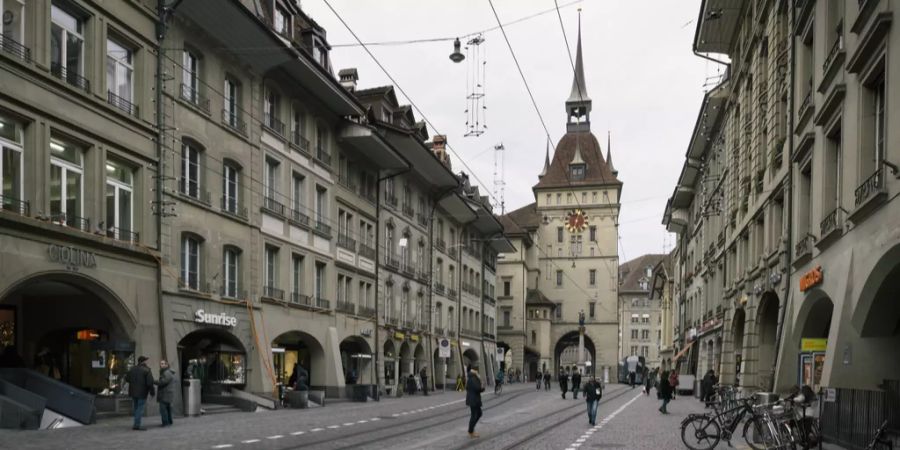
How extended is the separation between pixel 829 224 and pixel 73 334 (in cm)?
1827

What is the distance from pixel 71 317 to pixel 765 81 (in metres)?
21.9

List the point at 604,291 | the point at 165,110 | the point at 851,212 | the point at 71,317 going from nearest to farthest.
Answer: the point at 851,212
the point at 71,317
the point at 165,110
the point at 604,291

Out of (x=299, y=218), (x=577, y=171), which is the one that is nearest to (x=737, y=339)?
(x=299, y=218)

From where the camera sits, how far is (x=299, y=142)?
32719 millimetres

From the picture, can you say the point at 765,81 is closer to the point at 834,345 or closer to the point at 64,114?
the point at 834,345

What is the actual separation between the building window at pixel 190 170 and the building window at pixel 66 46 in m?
4.61

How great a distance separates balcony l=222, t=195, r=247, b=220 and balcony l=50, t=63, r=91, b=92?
7.13m

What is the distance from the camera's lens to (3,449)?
13.7 m

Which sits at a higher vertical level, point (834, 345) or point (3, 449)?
point (834, 345)

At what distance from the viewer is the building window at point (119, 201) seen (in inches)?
846

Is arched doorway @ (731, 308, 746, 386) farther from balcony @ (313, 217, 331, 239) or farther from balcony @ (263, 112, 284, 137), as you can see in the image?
balcony @ (263, 112, 284, 137)

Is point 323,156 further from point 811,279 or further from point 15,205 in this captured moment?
point 811,279

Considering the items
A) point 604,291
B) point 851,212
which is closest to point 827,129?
A: point 851,212

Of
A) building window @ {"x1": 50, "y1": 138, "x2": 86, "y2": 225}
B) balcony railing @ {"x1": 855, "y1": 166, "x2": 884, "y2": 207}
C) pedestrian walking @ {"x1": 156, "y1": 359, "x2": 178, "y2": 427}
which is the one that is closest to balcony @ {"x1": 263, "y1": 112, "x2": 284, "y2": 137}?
building window @ {"x1": 50, "y1": 138, "x2": 86, "y2": 225}
